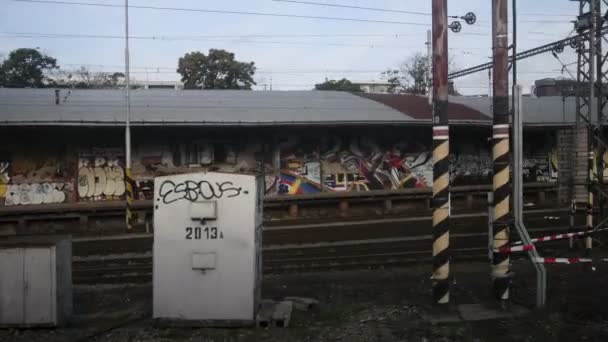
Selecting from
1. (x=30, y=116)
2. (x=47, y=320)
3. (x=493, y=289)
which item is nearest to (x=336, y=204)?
(x=30, y=116)

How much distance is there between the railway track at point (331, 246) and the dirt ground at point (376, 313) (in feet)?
4.77

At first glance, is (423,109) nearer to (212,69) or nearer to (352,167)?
(352,167)

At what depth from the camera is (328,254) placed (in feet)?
41.1

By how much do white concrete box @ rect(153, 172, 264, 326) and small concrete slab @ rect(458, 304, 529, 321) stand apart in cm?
272

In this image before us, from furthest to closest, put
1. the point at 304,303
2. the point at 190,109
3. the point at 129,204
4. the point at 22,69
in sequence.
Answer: the point at 22,69 < the point at 190,109 < the point at 129,204 < the point at 304,303

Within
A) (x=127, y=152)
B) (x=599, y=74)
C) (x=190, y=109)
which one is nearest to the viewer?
(x=599, y=74)

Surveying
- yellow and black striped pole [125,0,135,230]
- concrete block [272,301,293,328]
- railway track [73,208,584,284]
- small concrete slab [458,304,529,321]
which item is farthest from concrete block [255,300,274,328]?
yellow and black striped pole [125,0,135,230]

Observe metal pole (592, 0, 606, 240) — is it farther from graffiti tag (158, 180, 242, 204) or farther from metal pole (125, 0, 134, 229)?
metal pole (125, 0, 134, 229)

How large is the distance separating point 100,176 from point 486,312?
19430 mm

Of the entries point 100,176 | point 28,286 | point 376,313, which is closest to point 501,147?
point 376,313

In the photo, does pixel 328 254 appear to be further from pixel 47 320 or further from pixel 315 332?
pixel 47 320

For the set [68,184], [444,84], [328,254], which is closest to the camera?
[444,84]

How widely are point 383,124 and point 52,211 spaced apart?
530 inches

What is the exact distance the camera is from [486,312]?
7102 millimetres
